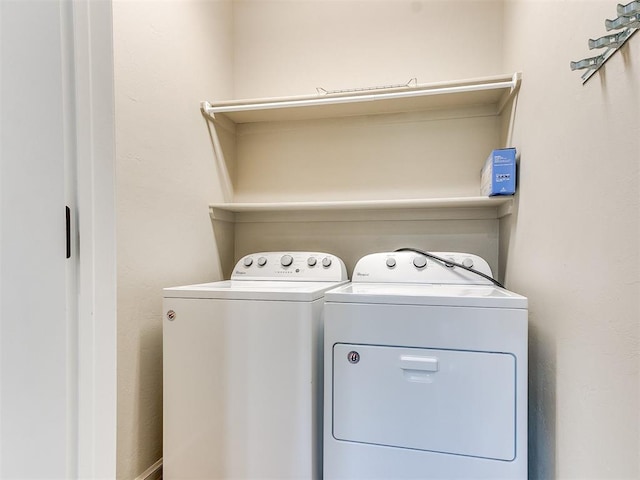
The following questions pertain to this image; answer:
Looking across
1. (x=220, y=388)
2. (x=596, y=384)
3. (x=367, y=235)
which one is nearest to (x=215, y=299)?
(x=220, y=388)

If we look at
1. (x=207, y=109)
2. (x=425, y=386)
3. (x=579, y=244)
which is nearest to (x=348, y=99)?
(x=207, y=109)

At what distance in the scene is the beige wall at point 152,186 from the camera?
132 centimetres

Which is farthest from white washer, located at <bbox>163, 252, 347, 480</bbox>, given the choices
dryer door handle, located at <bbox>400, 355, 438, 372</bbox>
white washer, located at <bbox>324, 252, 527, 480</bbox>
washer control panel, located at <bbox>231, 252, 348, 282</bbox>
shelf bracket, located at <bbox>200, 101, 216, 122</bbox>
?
shelf bracket, located at <bbox>200, 101, 216, 122</bbox>

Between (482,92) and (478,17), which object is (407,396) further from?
(478,17)

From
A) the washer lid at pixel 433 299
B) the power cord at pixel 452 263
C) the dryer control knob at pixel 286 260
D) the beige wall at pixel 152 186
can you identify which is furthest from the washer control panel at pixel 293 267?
the washer lid at pixel 433 299

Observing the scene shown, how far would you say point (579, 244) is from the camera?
36.5 inches

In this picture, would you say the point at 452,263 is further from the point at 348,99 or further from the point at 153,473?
the point at 153,473

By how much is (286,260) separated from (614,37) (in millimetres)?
1474

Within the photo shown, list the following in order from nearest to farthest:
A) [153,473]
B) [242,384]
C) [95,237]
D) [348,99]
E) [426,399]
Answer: [95,237], [426,399], [242,384], [153,473], [348,99]

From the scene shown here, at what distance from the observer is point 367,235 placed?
2000 millimetres

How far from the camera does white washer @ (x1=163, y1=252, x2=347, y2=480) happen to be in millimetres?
1233

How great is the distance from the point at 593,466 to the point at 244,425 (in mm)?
1016

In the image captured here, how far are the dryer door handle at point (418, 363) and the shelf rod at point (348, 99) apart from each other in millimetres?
1194

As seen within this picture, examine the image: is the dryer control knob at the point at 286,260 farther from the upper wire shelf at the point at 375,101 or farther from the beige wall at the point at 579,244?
the beige wall at the point at 579,244
